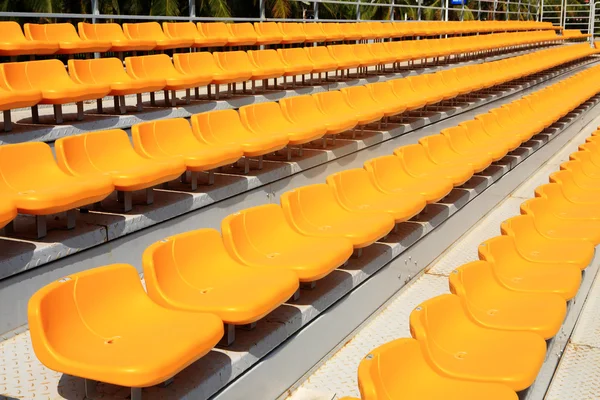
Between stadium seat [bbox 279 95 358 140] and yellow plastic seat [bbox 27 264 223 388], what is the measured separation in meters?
1.83

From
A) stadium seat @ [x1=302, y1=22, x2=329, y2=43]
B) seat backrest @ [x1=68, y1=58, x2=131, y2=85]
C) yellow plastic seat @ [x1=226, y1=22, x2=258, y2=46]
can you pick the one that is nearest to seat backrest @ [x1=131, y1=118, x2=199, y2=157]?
seat backrest @ [x1=68, y1=58, x2=131, y2=85]

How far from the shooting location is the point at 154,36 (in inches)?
155

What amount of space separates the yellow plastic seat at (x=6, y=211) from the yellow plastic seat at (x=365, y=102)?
2.29 m

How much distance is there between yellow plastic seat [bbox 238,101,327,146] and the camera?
2.92 meters

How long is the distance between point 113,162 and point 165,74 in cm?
123

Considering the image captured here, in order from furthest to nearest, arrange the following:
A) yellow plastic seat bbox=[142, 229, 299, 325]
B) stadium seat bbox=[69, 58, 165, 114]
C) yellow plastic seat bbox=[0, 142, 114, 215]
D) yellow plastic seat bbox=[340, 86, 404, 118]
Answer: yellow plastic seat bbox=[340, 86, 404, 118] < stadium seat bbox=[69, 58, 165, 114] < yellow plastic seat bbox=[0, 142, 114, 215] < yellow plastic seat bbox=[142, 229, 299, 325]

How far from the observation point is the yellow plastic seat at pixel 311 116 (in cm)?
323

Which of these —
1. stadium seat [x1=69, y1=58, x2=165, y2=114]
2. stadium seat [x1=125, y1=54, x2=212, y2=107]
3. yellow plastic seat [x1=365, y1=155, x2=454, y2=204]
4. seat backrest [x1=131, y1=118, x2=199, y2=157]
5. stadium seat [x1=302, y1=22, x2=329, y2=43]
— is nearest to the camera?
seat backrest [x1=131, y1=118, x2=199, y2=157]

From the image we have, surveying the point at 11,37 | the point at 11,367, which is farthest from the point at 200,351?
the point at 11,37

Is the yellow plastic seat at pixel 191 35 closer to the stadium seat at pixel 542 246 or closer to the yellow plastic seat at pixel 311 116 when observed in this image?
the yellow plastic seat at pixel 311 116

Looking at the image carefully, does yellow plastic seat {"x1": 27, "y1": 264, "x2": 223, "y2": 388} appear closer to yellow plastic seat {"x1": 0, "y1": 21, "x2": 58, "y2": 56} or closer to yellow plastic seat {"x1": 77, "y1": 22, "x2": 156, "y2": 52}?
yellow plastic seat {"x1": 0, "y1": 21, "x2": 58, "y2": 56}

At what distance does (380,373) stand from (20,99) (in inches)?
66.1

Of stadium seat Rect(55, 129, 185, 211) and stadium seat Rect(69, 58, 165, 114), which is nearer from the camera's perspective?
stadium seat Rect(55, 129, 185, 211)

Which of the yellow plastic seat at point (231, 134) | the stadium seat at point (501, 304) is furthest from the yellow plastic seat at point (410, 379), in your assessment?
the yellow plastic seat at point (231, 134)
